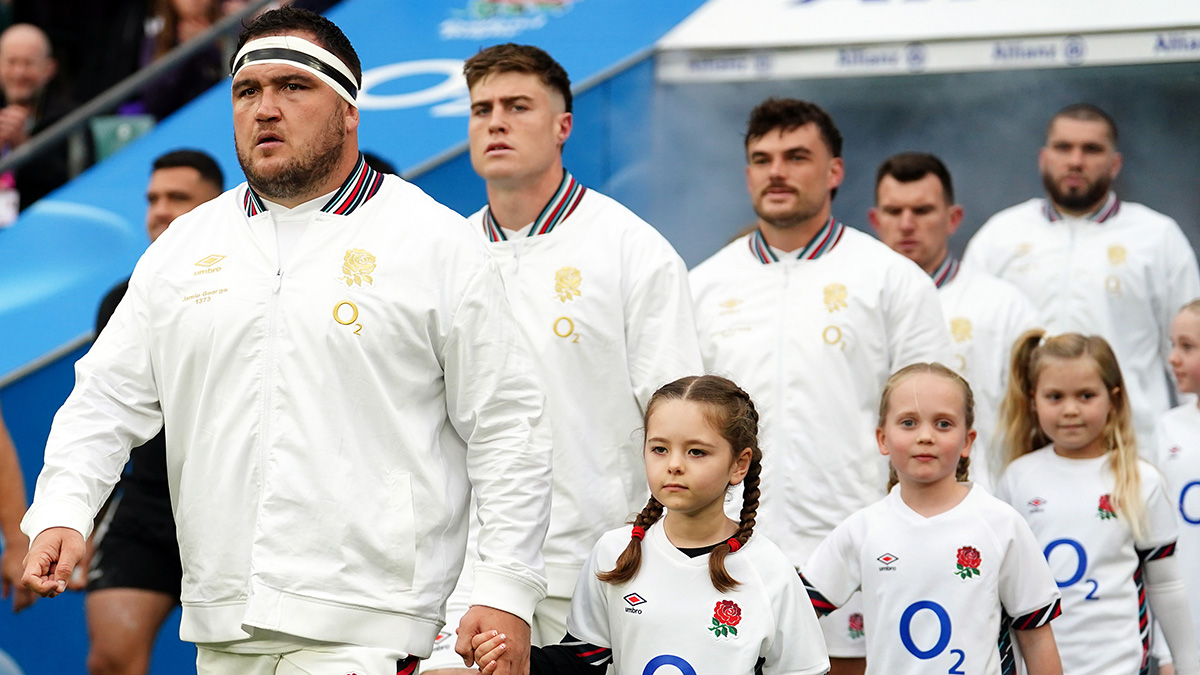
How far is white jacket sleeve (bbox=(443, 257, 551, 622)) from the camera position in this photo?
311 centimetres

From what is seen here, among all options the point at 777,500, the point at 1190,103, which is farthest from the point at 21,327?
the point at 1190,103

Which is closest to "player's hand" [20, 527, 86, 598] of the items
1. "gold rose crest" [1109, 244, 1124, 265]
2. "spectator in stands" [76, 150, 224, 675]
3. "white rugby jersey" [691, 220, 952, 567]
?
"spectator in stands" [76, 150, 224, 675]

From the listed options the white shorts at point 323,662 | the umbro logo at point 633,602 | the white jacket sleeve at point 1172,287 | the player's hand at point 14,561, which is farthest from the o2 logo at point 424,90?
the white shorts at point 323,662

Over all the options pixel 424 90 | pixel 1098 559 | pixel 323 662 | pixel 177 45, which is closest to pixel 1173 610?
pixel 1098 559

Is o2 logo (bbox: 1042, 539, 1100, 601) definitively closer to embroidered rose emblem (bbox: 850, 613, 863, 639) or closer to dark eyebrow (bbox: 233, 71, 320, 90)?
embroidered rose emblem (bbox: 850, 613, 863, 639)

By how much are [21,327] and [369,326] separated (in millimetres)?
3779

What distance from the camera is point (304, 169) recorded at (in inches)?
127

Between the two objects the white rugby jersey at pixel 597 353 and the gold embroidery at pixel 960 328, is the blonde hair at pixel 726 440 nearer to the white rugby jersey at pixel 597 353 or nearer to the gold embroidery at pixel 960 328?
the white rugby jersey at pixel 597 353

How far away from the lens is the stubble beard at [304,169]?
322 centimetres

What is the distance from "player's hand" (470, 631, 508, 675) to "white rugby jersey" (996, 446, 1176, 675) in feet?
6.90

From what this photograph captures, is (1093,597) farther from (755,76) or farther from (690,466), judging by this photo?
(755,76)

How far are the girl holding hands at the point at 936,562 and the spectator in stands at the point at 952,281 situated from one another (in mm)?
1348

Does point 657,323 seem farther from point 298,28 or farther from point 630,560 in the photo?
point 298,28

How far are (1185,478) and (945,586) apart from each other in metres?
1.55
